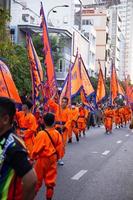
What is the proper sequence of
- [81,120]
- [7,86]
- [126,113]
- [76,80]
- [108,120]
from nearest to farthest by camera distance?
[7,86]
[76,80]
[81,120]
[108,120]
[126,113]

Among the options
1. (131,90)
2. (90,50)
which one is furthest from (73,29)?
(131,90)

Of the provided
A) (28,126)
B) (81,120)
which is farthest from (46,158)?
(81,120)

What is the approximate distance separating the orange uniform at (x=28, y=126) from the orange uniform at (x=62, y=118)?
210 centimetres

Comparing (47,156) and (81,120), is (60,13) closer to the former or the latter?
(81,120)

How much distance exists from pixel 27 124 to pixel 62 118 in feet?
10.6

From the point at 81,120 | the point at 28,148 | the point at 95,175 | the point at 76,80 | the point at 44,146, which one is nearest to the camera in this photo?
the point at 44,146

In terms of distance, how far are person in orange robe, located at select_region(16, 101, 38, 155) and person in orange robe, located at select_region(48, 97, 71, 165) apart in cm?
207

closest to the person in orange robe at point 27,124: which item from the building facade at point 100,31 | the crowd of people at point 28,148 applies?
the crowd of people at point 28,148

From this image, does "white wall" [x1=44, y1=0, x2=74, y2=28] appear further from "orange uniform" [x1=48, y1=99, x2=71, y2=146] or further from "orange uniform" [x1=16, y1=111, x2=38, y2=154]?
"orange uniform" [x1=16, y1=111, x2=38, y2=154]

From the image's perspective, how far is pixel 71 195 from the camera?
8852 mm

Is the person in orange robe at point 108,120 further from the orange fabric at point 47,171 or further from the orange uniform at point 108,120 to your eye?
the orange fabric at point 47,171

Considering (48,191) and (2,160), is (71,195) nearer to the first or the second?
(48,191)

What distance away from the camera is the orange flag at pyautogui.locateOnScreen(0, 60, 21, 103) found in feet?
24.0

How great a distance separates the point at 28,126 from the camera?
1095cm
